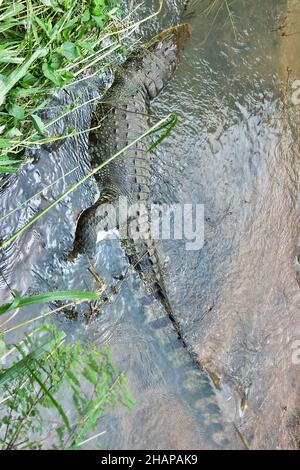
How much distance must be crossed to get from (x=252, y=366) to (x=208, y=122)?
197cm

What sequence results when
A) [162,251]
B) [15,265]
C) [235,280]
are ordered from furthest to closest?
[235,280] < [162,251] < [15,265]

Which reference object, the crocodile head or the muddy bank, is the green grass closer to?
the crocodile head

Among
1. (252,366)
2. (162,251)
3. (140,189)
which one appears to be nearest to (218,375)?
(252,366)

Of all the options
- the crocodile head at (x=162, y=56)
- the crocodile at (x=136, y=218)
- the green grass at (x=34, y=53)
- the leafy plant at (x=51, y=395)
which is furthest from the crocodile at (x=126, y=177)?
the leafy plant at (x=51, y=395)

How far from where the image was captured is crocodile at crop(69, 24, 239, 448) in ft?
11.3

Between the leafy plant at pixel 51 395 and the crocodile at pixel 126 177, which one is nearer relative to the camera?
the leafy plant at pixel 51 395

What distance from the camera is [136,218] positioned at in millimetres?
3576

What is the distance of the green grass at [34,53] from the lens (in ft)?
8.60

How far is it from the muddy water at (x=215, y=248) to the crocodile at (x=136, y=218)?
2 centimetres

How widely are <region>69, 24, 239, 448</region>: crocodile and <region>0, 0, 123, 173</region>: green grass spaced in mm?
610

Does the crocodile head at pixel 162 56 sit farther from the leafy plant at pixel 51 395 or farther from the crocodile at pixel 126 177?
the leafy plant at pixel 51 395

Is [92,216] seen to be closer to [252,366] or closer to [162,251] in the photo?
[162,251]

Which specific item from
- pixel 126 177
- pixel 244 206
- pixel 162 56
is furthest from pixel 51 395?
pixel 162 56

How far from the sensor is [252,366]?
12.9ft
